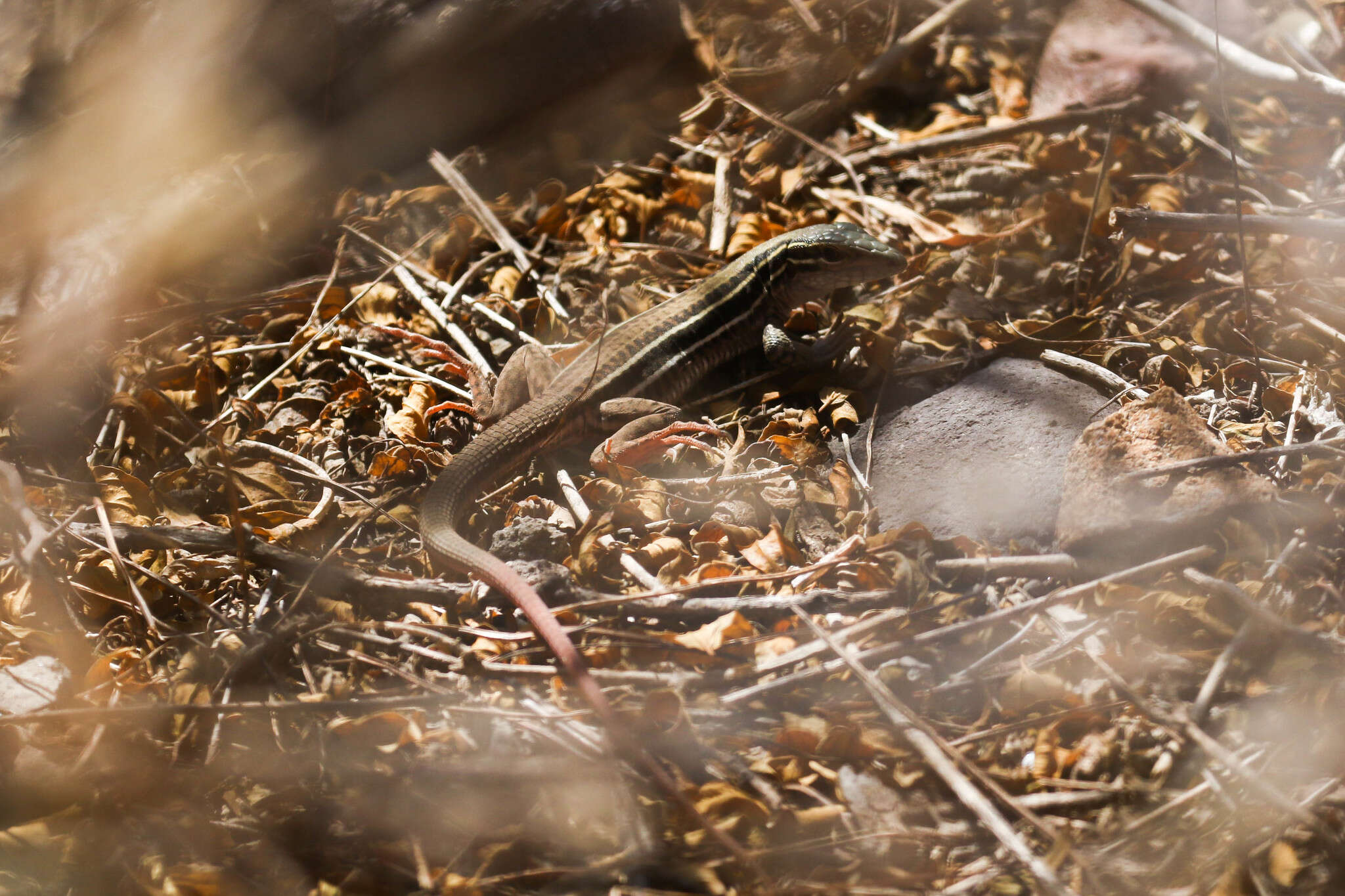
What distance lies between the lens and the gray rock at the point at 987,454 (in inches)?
113

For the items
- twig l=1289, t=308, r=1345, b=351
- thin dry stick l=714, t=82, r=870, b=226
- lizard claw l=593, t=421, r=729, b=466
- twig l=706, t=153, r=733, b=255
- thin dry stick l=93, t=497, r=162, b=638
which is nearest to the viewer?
thin dry stick l=93, t=497, r=162, b=638

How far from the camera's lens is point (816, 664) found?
2.52m

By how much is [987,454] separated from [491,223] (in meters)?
2.81

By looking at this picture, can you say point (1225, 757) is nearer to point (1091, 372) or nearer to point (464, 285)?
point (1091, 372)

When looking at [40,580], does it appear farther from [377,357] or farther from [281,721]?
[377,357]

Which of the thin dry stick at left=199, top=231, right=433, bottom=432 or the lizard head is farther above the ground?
the thin dry stick at left=199, top=231, right=433, bottom=432

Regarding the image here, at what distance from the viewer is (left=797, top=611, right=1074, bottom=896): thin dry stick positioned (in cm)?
190

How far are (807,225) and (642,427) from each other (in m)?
1.73

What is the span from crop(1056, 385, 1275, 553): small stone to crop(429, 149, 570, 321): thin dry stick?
240 cm

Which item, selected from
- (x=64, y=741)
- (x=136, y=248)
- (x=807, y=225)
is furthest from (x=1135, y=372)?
(x=136, y=248)

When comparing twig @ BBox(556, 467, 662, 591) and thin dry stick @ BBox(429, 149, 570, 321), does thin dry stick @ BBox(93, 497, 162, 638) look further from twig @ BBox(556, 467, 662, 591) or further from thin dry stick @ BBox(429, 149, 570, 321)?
thin dry stick @ BBox(429, 149, 570, 321)

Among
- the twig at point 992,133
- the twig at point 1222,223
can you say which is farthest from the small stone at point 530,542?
the twig at point 992,133

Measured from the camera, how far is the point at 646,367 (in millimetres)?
3664

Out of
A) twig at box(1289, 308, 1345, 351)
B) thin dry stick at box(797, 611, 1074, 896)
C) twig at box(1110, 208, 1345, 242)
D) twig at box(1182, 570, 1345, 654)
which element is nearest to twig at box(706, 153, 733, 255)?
twig at box(1110, 208, 1345, 242)
